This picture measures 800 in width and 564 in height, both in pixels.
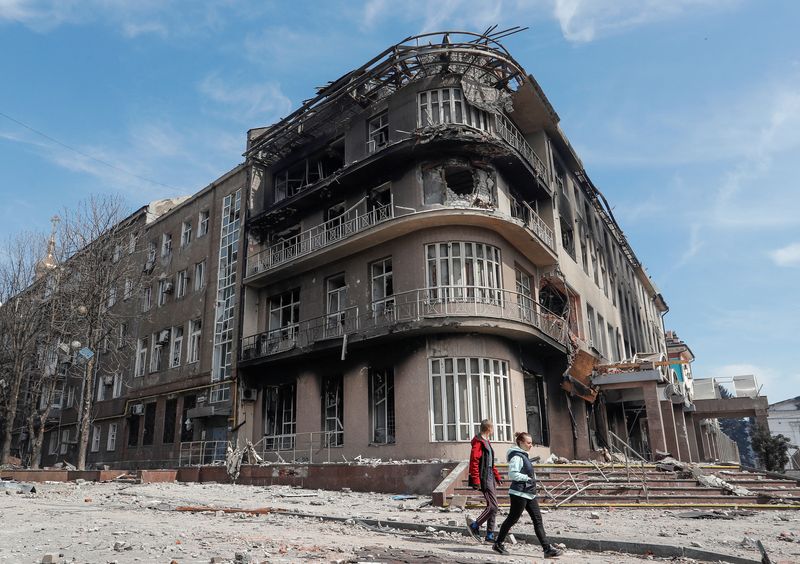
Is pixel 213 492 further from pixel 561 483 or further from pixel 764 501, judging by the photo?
pixel 764 501

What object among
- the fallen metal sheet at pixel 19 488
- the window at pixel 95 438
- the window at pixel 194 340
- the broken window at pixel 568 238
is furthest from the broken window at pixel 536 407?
the window at pixel 95 438

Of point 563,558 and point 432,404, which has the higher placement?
point 432,404

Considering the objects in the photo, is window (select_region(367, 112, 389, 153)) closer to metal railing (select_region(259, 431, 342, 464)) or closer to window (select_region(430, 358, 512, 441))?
window (select_region(430, 358, 512, 441))

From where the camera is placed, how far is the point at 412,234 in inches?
803

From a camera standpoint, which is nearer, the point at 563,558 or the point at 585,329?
the point at 563,558

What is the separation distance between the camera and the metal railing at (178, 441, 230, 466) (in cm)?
2505

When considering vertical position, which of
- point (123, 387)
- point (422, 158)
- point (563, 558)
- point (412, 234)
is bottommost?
point (563, 558)

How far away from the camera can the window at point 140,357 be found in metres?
32.1

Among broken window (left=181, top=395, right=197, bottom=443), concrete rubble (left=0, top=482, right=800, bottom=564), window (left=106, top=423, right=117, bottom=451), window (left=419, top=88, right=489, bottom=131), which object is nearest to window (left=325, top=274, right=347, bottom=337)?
window (left=419, top=88, right=489, bottom=131)

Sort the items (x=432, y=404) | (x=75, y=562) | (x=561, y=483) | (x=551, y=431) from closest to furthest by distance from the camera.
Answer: (x=75, y=562) → (x=561, y=483) → (x=432, y=404) → (x=551, y=431)

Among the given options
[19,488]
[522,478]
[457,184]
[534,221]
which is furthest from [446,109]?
[19,488]

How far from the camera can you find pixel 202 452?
25594mm

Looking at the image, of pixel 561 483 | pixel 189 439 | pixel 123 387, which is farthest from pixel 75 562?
pixel 123 387

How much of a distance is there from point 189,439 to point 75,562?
2245cm
